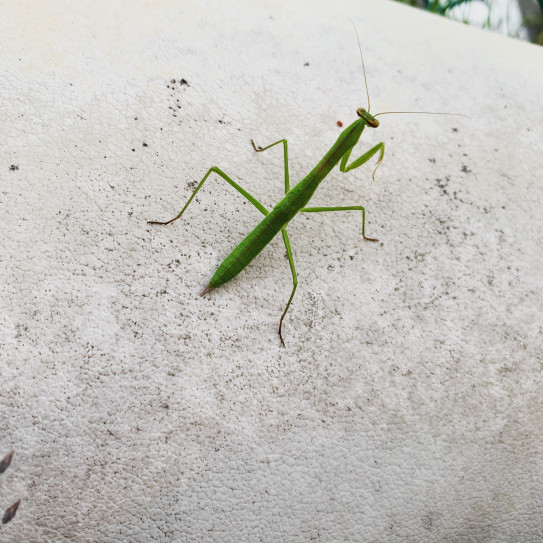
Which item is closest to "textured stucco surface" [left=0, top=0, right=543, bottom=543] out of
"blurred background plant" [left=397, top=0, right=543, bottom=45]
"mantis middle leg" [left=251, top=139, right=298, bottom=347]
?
"mantis middle leg" [left=251, top=139, right=298, bottom=347]

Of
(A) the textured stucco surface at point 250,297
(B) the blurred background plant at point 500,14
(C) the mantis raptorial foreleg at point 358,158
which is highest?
(B) the blurred background plant at point 500,14

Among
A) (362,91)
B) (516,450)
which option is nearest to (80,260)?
(362,91)

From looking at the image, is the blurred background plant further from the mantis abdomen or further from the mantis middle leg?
the mantis abdomen

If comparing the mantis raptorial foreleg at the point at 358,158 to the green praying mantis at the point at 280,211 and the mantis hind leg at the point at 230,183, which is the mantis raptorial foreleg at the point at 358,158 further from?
the mantis hind leg at the point at 230,183

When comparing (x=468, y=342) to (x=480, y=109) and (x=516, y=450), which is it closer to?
(x=516, y=450)

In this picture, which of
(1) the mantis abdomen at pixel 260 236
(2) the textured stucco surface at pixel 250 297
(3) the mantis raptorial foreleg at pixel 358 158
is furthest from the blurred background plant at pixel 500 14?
(1) the mantis abdomen at pixel 260 236

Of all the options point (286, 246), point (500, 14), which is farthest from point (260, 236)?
point (500, 14)

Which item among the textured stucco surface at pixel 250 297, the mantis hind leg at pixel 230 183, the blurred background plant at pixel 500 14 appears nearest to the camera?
the textured stucco surface at pixel 250 297

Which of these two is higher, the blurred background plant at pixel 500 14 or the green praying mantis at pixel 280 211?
the blurred background plant at pixel 500 14
